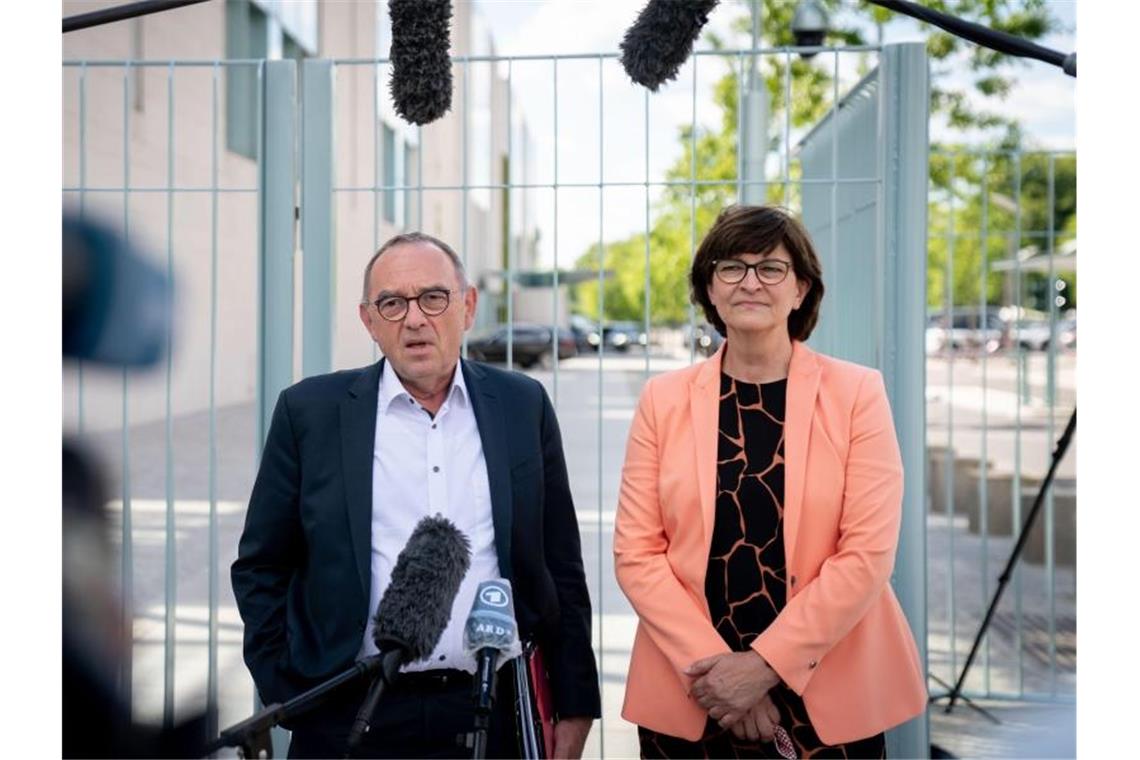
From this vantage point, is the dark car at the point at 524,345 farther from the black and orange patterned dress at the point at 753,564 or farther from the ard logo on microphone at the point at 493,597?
the ard logo on microphone at the point at 493,597

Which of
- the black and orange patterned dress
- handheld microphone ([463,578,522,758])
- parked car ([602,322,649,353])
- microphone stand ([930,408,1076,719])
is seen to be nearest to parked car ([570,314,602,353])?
parked car ([602,322,649,353])

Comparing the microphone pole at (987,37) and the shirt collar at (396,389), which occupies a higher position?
the microphone pole at (987,37)

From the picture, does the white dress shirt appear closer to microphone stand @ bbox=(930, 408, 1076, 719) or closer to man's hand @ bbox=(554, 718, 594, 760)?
man's hand @ bbox=(554, 718, 594, 760)

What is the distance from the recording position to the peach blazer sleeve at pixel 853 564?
2449 mm

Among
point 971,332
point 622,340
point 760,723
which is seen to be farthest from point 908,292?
point 971,332

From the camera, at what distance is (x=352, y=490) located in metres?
2.39

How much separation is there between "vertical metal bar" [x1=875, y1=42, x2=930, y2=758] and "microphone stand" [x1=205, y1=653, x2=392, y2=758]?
2.25 m

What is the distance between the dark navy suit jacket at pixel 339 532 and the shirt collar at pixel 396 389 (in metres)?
0.02

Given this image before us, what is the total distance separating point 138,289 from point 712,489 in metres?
1.25

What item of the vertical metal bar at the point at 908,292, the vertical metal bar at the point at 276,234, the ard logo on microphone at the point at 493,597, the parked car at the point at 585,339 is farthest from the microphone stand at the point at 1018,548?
the ard logo on microphone at the point at 493,597

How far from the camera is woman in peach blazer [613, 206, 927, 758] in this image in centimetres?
250

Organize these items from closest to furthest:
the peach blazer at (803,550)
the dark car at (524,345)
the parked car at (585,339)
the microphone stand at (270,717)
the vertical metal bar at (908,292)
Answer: the microphone stand at (270,717) < the peach blazer at (803,550) < the vertical metal bar at (908,292) < the parked car at (585,339) < the dark car at (524,345)

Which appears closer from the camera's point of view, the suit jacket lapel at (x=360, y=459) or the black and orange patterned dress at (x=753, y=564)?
the suit jacket lapel at (x=360, y=459)

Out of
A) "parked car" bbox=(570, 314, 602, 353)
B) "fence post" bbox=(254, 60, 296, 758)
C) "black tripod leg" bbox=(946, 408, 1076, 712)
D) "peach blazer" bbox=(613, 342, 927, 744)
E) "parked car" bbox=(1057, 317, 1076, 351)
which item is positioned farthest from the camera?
"parked car" bbox=(1057, 317, 1076, 351)
